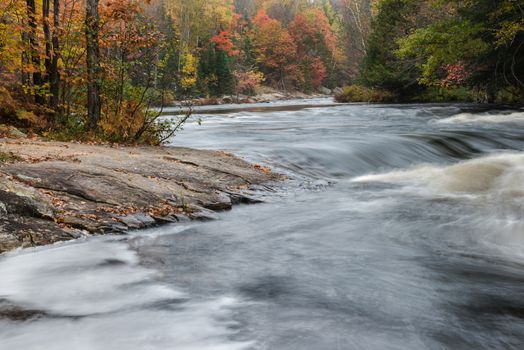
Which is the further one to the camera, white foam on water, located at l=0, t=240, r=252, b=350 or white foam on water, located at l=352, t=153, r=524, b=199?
white foam on water, located at l=352, t=153, r=524, b=199

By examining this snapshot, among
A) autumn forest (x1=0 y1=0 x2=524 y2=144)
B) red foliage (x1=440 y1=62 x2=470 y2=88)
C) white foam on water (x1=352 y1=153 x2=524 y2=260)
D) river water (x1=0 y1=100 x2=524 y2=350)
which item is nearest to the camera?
river water (x1=0 y1=100 x2=524 y2=350)

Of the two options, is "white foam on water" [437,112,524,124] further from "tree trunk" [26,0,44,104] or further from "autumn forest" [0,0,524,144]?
"tree trunk" [26,0,44,104]

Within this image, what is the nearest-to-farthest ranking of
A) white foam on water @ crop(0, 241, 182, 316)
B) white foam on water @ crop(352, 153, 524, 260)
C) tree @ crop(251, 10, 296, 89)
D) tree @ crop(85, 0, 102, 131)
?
white foam on water @ crop(0, 241, 182, 316)
white foam on water @ crop(352, 153, 524, 260)
tree @ crop(85, 0, 102, 131)
tree @ crop(251, 10, 296, 89)

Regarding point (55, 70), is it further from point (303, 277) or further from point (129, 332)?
point (129, 332)

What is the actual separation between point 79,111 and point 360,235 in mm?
8208

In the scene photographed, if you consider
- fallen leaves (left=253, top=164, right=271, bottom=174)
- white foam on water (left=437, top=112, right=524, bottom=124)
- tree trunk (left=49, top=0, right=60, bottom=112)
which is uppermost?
tree trunk (left=49, top=0, right=60, bottom=112)

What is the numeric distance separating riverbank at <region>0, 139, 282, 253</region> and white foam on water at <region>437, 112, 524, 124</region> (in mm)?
12834

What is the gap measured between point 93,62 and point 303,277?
25.9 feet

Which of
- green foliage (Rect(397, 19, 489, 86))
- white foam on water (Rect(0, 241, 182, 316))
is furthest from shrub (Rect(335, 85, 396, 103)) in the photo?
white foam on water (Rect(0, 241, 182, 316))

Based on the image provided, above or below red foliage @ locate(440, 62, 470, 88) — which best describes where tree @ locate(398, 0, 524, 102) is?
above

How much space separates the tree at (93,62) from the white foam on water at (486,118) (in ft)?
44.8

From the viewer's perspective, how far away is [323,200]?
7.94m

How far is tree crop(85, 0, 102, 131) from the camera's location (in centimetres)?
1041

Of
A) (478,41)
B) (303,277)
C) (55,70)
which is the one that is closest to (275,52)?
(478,41)
